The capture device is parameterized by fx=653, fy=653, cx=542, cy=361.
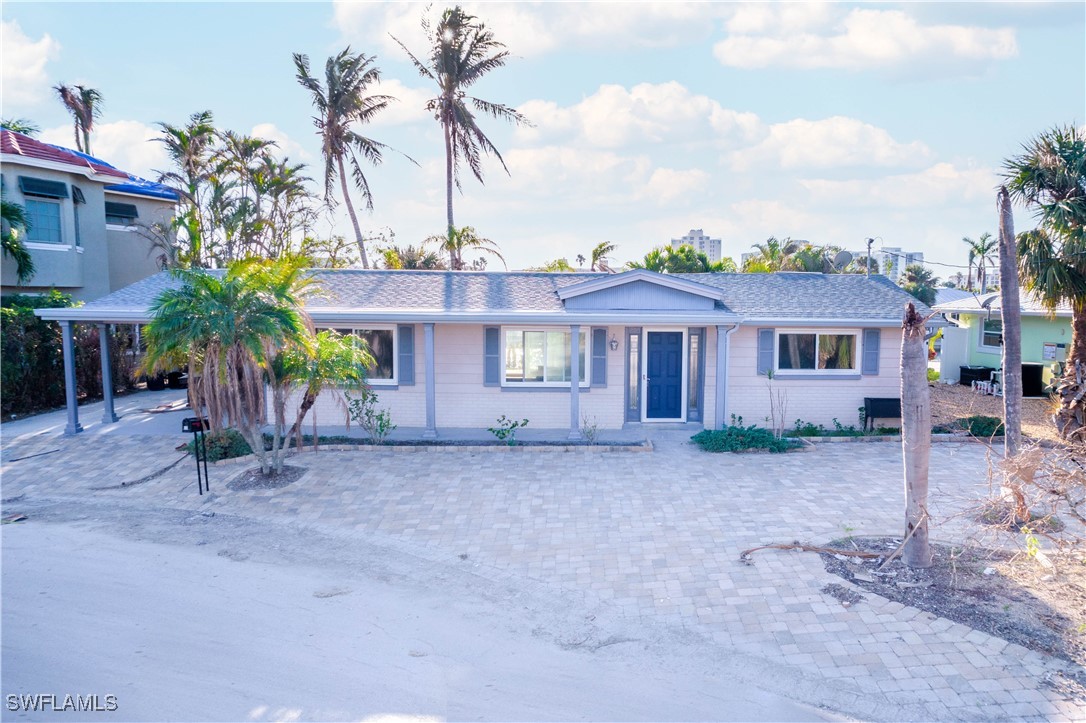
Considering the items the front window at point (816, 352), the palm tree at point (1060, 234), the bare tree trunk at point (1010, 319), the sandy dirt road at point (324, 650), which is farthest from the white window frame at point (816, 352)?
the sandy dirt road at point (324, 650)

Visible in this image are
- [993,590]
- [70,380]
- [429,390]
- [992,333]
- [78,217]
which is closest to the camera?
[993,590]

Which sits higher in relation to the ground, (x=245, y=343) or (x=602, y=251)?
(x=602, y=251)

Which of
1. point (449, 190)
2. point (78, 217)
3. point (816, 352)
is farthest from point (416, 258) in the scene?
point (816, 352)

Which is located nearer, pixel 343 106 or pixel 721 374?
pixel 721 374

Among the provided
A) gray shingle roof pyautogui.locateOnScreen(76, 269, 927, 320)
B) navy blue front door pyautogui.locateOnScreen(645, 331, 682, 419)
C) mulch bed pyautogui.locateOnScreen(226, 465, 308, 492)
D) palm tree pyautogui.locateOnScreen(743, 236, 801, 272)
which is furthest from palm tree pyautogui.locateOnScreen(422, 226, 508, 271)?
mulch bed pyautogui.locateOnScreen(226, 465, 308, 492)

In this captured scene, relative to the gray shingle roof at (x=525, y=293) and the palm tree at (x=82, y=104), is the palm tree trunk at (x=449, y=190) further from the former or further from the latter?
the palm tree at (x=82, y=104)

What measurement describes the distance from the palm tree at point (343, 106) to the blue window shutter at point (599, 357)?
1472 centimetres

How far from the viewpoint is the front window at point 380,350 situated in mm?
14109

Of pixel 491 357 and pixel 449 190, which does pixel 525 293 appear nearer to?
pixel 491 357

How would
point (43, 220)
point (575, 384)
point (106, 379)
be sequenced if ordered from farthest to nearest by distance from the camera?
point (43, 220) < point (106, 379) < point (575, 384)

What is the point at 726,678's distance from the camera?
5.11 meters

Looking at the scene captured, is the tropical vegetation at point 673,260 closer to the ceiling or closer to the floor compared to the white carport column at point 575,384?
closer to the ceiling

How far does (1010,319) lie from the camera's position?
8086 mm

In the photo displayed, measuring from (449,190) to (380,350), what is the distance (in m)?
12.4
